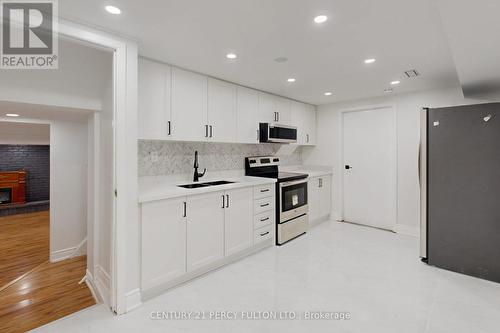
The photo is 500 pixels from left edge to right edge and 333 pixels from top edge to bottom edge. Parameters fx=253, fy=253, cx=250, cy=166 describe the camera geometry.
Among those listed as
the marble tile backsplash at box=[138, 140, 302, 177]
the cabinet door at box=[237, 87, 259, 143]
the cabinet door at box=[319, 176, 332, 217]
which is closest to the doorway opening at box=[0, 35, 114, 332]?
the marble tile backsplash at box=[138, 140, 302, 177]

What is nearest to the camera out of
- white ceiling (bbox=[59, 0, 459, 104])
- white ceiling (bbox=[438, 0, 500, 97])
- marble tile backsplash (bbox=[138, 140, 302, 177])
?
white ceiling (bbox=[438, 0, 500, 97])

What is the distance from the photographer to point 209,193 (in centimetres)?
283

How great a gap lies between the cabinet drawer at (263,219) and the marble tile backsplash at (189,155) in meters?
0.90

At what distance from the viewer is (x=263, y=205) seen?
356 cm

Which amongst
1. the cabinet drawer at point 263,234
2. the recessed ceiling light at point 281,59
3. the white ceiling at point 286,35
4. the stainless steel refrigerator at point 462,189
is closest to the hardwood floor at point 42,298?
the cabinet drawer at point 263,234

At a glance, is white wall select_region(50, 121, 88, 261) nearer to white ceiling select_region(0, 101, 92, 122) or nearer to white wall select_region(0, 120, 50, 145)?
white ceiling select_region(0, 101, 92, 122)

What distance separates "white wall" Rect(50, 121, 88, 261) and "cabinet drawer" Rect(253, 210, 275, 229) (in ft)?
7.93

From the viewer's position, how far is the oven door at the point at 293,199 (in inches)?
151

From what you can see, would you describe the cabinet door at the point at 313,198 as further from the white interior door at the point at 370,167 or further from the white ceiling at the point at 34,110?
the white ceiling at the point at 34,110

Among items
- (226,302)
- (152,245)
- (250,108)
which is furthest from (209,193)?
(250,108)

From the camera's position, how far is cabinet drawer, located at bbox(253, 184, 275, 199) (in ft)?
11.3

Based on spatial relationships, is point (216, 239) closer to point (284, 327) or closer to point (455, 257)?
point (284, 327)

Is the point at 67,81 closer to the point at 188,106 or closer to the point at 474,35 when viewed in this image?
the point at 188,106

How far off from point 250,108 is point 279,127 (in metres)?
0.55
